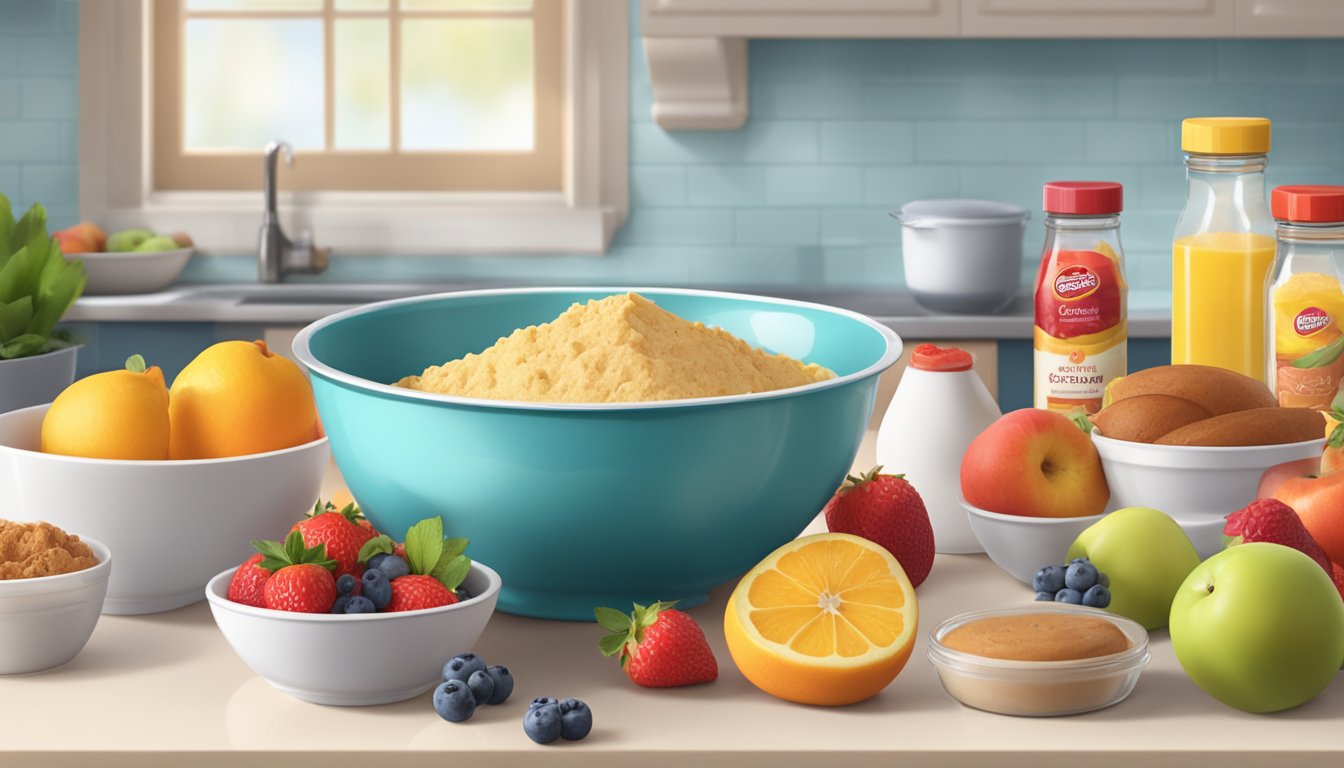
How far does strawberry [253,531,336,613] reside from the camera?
2.72 feet

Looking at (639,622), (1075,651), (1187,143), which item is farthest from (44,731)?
(1187,143)

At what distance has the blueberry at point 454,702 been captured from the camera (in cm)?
82

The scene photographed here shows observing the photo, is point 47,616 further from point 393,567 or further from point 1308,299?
point 1308,299

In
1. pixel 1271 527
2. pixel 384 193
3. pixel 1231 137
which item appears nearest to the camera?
pixel 1271 527

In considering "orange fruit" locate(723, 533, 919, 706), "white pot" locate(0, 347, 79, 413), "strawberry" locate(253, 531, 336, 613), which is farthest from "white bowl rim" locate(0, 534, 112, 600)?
"white pot" locate(0, 347, 79, 413)

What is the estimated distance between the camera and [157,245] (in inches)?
126

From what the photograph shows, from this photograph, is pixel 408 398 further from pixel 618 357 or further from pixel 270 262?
pixel 270 262

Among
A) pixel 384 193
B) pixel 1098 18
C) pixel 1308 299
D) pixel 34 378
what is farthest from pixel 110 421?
pixel 384 193

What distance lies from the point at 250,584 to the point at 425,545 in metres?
0.10

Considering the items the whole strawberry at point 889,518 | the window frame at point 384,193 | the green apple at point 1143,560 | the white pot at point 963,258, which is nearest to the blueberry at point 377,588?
the whole strawberry at point 889,518

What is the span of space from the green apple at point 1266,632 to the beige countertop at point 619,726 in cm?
2

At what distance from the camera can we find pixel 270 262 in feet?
11.1

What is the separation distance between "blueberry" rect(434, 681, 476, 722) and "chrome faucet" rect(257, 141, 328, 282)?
2677 millimetres

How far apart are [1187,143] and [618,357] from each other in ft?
2.03
